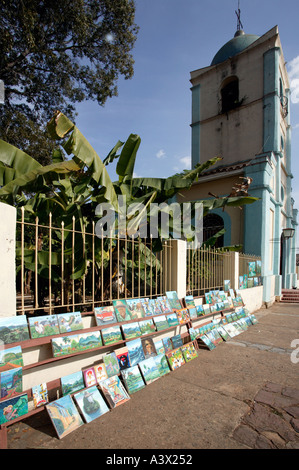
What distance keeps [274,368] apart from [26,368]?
3655 mm

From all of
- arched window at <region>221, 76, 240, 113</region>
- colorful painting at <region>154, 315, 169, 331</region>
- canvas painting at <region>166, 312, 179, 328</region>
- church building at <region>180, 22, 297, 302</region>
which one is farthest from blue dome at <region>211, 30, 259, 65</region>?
colorful painting at <region>154, 315, 169, 331</region>

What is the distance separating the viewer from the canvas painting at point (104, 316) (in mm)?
3584

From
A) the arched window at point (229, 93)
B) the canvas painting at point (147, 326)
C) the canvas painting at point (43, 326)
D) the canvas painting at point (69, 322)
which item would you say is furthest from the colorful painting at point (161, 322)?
the arched window at point (229, 93)

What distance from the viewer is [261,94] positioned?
1188 centimetres

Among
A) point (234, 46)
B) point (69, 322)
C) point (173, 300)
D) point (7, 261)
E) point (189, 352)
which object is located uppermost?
point (234, 46)

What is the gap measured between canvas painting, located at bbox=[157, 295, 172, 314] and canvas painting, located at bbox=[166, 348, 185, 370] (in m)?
0.72

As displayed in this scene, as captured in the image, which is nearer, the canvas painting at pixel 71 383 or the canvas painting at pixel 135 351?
the canvas painting at pixel 71 383

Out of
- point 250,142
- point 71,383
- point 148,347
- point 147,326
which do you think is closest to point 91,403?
point 71,383

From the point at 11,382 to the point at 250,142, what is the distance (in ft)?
41.2

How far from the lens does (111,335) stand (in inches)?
141

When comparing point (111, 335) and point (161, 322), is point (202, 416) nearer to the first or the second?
point (111, 335)

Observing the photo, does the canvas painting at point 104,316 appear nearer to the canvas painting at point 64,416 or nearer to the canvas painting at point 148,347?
the canvas painting at point 148,347

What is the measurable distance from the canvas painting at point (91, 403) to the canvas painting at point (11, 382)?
576 millimetres
